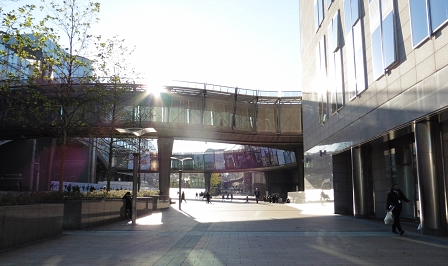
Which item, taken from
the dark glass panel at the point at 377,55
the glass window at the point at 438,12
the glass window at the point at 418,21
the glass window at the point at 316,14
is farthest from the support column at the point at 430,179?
the glass window at the point at 316,14

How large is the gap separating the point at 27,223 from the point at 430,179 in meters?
11.9

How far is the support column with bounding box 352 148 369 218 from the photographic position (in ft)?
64.8

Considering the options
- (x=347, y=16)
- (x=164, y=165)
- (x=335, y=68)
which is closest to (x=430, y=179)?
(x=347, y=16)

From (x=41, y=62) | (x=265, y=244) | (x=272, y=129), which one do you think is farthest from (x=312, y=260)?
(x=272, y=129)

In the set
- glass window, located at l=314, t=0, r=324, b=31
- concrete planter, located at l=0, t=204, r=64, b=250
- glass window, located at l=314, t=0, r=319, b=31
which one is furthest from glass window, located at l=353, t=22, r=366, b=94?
concrete planter, located at l=0, t=204, r=64, b=250

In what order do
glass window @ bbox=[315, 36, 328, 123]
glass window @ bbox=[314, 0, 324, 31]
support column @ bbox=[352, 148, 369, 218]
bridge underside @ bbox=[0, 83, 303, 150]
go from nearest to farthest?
support column @ bbox=[352, 148, 369, 218], glass window @ bbox=[315, 36, 328, 123], glass window @ bbox=[314, 0, 324, 31], bridge underside @ bbox=[0, 83, 303, 150]

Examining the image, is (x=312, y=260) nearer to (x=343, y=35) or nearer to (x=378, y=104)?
(x=378, y=104)

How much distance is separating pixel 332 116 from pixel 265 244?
532 inches

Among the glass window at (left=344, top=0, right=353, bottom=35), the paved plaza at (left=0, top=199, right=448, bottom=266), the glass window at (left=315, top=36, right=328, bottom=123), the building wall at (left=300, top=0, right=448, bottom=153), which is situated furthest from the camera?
the glass window at (left=315, top=36, right=328, bottom=123)

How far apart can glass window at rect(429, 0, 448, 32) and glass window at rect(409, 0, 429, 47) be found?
13.2 inches

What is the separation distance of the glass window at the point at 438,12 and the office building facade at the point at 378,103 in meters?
0.03

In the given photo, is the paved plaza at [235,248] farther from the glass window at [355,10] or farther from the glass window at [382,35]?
the glass window at [355,10]

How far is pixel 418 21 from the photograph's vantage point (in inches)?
478

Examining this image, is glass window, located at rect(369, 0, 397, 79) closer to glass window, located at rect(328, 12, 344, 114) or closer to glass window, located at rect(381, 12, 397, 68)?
glass window, located at rect(381, 12, 397, 68)
